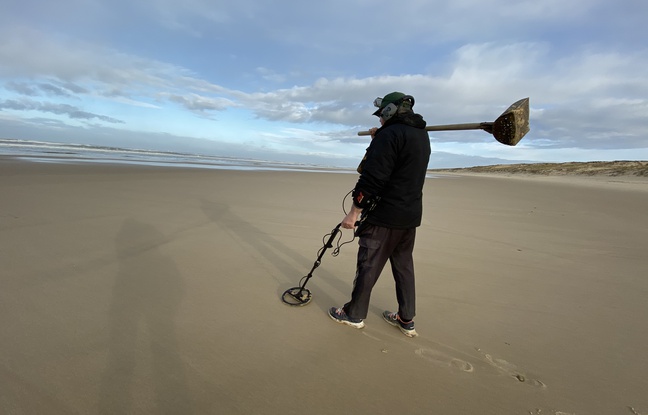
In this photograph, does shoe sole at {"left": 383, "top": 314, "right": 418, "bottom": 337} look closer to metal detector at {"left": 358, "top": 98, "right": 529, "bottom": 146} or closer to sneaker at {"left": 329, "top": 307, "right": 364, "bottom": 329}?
sneaker at {"left": 329, "top": 307, "right": 364, "bottom": 329}

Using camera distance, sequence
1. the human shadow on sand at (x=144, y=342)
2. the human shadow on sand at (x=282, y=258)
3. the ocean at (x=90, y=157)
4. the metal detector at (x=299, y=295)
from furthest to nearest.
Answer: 1. the ocean at (x=90, y=157)
2. the human shadow on sand at (x=282, y=258)
3. the metal detector at (x=299, y=295)
4. the human shadow on sand at (x=144, y=342)

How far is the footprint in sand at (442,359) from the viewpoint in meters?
2.13

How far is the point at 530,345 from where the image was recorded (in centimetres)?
243

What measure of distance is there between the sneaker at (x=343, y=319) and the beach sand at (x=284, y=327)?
0.06 meters

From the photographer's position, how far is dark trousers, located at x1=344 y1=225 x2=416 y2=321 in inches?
92.8

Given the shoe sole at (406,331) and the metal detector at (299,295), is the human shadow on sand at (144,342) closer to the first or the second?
the metal detector at (299,295)

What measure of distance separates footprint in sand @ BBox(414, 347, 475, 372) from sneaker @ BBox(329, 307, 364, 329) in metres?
0.50

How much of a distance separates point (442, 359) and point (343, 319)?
83cm

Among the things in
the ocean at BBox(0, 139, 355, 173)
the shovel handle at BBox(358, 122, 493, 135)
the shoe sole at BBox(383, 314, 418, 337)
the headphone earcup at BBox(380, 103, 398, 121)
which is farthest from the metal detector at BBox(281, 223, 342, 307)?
the ocean at BBox(0, 139, 355, 173)

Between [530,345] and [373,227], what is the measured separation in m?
1.66

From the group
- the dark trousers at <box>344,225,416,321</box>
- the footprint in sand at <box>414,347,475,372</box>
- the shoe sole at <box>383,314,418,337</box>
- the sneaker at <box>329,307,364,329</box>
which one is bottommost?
the footprint in sand at <box>414,347,475,372</box>

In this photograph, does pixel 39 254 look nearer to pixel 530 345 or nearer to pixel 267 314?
pixel 267 314

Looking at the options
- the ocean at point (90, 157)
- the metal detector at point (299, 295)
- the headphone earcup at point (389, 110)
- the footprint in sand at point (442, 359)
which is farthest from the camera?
the ocean at point (90, 157)

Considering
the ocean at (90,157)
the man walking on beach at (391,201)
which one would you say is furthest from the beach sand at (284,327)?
the ocean at (90,157)
